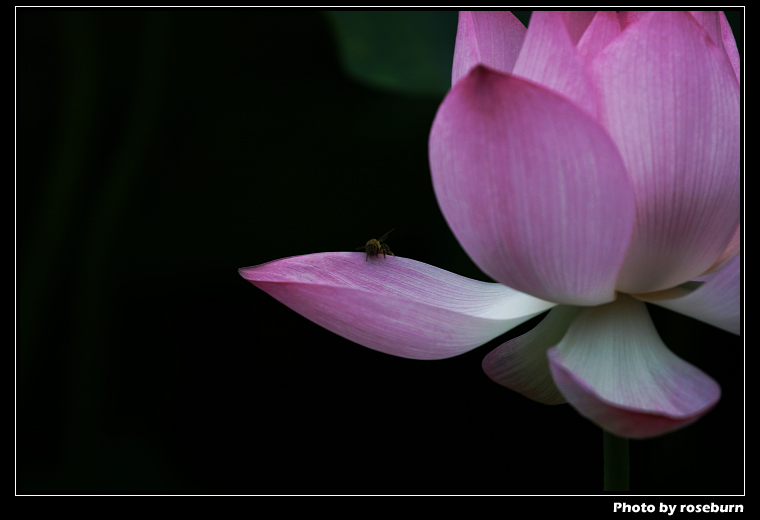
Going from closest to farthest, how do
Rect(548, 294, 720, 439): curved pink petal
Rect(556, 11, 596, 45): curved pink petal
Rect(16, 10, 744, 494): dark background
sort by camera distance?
Rect(548, 294, 720, 439): curved pink petal < Rect(556, 11, 596, 45): curved pink petal < Rect(16, 10, 744, 494): dark background

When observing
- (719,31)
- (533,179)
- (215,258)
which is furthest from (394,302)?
(215,258)

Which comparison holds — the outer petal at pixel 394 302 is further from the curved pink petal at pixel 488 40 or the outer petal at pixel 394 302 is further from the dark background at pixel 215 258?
the dark background at pixel 215 258

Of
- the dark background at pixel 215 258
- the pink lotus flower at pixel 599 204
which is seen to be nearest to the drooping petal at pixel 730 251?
the pink lotus flower at pixel 599 204

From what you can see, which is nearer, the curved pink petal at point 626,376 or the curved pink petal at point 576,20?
the curved pink petal at point 626,376

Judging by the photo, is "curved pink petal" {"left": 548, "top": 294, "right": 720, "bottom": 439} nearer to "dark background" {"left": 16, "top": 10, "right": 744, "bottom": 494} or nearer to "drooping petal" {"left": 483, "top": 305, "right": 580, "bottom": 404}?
"drooping petal" {"left": 483, "top": 305, "right": 580, "bottom": 404}

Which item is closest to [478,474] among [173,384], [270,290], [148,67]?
[173,384]

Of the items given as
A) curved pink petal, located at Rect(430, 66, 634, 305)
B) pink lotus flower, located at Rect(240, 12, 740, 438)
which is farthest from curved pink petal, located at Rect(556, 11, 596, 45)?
curved pink petal, located at Rect(430, 66, 634, 305)

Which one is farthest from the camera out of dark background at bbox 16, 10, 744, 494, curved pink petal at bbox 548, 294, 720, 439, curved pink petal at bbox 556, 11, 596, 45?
dark background at bbox 16, 10, 744, 494

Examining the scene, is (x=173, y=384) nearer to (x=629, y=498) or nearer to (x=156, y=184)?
(x=156, y=184)
